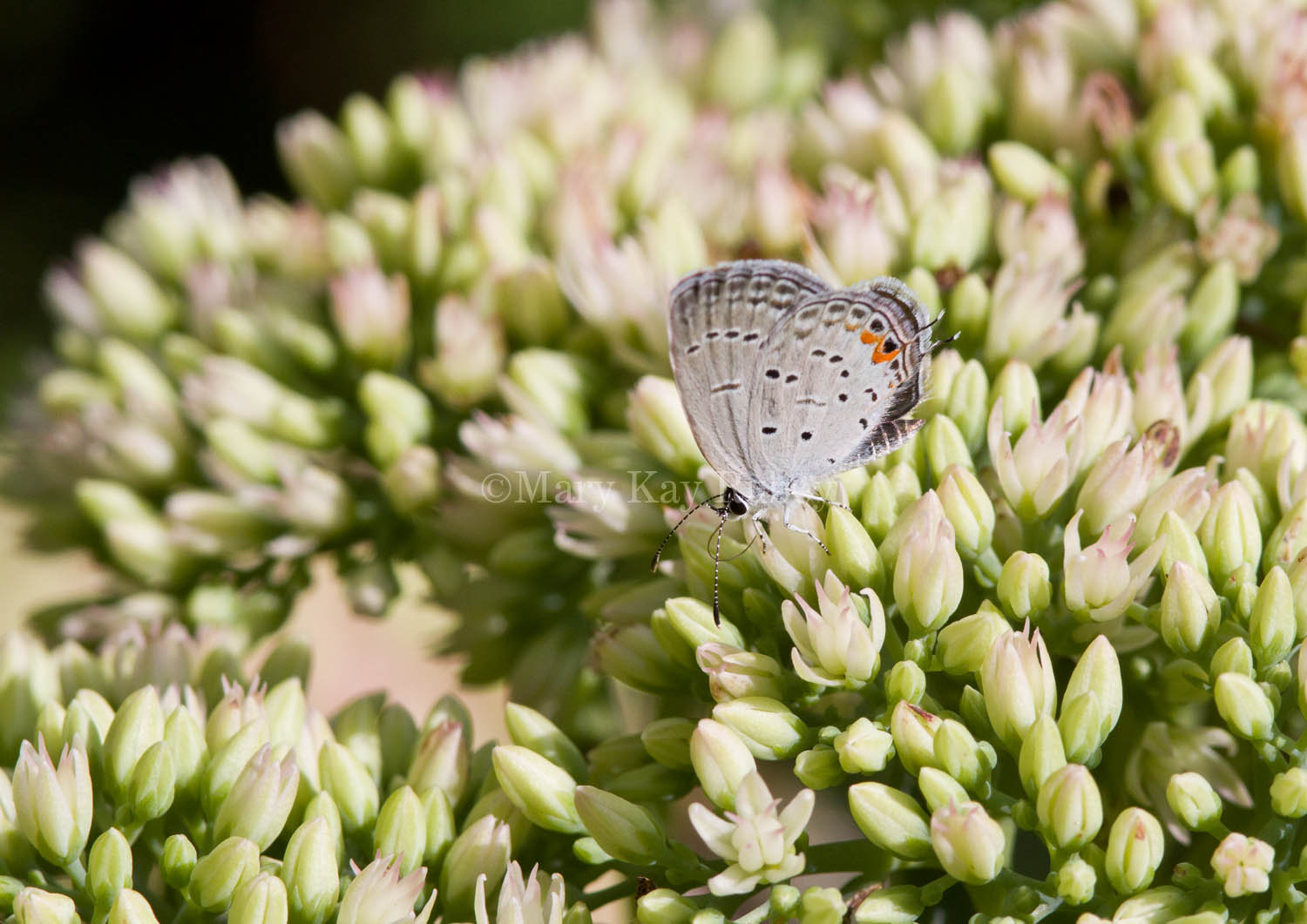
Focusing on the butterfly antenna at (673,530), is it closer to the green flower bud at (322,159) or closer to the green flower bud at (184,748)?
the green flower bud at (184,748)

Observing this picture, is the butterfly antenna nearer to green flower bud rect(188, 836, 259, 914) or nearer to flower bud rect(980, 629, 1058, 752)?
flower bud rect(980, 629, 1058, 752)

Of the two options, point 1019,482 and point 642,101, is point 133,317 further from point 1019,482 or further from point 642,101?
point 1019,482

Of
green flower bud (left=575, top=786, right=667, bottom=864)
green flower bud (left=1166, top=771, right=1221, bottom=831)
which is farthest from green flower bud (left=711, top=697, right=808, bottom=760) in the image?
green flower bud (left=1166, top=771, right=1221, bottom=831)

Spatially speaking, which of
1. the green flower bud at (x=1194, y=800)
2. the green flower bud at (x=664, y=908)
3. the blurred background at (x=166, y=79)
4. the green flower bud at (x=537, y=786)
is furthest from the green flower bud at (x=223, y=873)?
the blurred background at (x=166, y=79)

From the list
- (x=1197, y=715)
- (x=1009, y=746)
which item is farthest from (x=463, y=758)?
(x=1197, y=715)

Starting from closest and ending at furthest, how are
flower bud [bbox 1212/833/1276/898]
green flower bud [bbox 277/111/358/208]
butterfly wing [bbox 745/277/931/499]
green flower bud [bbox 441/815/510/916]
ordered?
flower bud [bbox 1212/833/1276/898] → green flower bud [bbox 441/815/510/916] → butterfly wing [bbox 745/277/931/499] → green flower bud [bbox 277/111/358/208]

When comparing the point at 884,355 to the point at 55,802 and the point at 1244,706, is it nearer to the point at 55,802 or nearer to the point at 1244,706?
the point at 1244,706

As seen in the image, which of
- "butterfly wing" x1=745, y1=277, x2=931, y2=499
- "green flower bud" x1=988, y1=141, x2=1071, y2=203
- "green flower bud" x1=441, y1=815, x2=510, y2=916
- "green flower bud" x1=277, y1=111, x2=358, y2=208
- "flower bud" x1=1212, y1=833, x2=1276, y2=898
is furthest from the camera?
"green flower bud" x1=277, y1=111, x2=358, y2=208

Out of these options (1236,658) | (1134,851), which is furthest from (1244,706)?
(1134,851)
